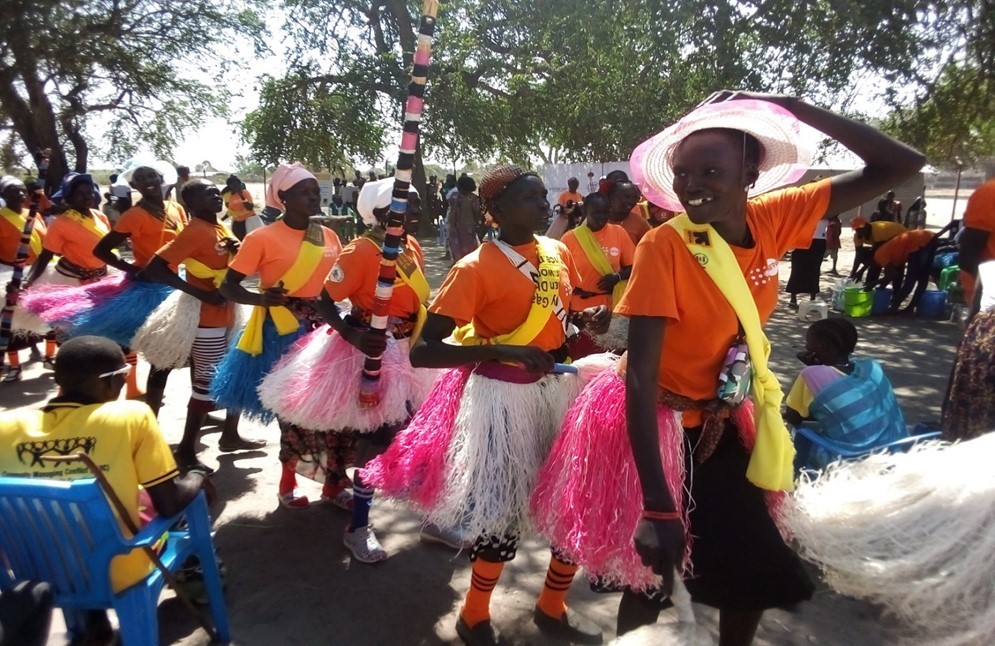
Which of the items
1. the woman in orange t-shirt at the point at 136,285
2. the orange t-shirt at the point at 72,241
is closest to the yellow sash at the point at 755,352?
the woman in orange t-shirt at the point at 136,285

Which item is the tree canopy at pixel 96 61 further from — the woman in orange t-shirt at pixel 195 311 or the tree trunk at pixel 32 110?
the woman in orange t-shirt at pixel 195 311

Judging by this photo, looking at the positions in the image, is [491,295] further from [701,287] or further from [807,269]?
[807,269]

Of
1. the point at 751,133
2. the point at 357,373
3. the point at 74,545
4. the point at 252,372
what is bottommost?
the point at 74,545

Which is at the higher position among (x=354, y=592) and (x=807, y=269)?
(x=807, y=269)

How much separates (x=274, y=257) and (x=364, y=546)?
5.83 ft

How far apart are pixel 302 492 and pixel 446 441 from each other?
2.10 metres

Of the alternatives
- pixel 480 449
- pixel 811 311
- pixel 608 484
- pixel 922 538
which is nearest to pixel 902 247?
pixel 811 311

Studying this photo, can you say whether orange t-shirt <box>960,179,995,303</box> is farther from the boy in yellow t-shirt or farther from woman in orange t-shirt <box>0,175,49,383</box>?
woman in orange t-shirt <box>0,175,49,383</box>

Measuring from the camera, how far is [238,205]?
426 inches

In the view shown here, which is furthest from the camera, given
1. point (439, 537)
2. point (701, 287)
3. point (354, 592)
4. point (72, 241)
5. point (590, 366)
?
point (72, 241)

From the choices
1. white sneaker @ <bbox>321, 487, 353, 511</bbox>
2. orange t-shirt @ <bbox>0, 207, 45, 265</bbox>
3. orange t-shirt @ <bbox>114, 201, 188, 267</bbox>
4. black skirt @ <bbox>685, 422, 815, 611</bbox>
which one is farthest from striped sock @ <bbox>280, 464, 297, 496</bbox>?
orange t-shirt @ <bbox>0, 207, 45, 265</bbox>

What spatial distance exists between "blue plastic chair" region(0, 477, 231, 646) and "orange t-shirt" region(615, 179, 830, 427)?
189 centimetres

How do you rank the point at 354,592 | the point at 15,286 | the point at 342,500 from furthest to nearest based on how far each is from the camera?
the point at 15,286, the point at 342,500, the point at 354,592

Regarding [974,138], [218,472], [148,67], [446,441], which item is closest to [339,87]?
[148,67]
